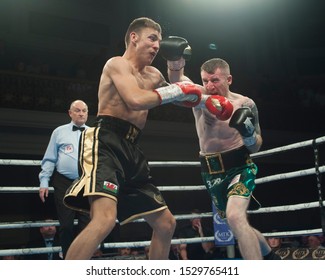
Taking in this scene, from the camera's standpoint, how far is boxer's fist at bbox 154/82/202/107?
1898 mm

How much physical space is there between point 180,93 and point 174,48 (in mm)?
416

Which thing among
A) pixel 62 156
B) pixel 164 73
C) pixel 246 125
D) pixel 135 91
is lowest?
pixel 62 156

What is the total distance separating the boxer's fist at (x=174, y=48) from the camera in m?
2.27

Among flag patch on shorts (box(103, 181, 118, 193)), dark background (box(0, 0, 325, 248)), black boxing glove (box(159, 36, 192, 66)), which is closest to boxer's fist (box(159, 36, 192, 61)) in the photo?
black boxing glove (box(159, 36, 192, 66))

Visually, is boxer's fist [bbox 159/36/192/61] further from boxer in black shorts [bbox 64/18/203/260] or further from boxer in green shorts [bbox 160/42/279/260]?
boxer in black shorts [bbox 64/18/203/260]

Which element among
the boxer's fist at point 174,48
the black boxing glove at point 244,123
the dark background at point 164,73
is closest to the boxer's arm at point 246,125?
→ the black boxing glove at point 244,123

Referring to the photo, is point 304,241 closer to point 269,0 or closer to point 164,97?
point 164,97

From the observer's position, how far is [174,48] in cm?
228

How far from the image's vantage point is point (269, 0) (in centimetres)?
898

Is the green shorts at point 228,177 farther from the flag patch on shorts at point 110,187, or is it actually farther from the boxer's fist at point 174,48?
the flag patch on shorts at point 110,187

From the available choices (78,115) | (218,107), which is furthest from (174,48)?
(78,115)

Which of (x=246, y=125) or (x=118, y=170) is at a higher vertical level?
(x=246, y=125)

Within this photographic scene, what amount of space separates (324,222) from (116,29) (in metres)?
7.05

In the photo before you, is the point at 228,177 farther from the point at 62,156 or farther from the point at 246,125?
the point at 62,156
